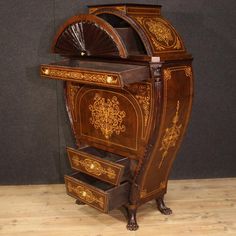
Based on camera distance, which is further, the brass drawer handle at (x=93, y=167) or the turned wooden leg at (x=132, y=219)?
the turned wooden leg at (x=132, y=219)

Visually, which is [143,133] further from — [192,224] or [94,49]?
[192,224]

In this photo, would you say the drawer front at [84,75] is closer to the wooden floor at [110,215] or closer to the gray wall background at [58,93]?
the gray wall background at [58,93]

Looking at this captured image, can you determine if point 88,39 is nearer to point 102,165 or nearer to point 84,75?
point 84,75

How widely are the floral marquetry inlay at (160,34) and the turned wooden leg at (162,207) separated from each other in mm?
1106

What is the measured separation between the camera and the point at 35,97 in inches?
113

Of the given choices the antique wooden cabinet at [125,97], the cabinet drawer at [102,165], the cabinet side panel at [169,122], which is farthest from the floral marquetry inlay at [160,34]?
the cabinet drawer at [102,165]

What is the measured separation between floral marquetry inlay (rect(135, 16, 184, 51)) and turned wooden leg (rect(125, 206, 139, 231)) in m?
1.06

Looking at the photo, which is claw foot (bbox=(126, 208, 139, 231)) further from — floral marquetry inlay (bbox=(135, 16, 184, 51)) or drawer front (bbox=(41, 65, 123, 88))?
floral marquetry inlay (bbox=(135, 16, 184, 51))

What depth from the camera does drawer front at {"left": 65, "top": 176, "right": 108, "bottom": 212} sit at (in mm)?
2180

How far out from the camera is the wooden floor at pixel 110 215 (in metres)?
2.35

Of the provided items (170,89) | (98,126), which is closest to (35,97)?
(98,126)

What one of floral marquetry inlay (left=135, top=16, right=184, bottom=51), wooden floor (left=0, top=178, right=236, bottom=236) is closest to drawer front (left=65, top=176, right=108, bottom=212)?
wooden floor (left=0, top=178, right=236, bottom=236)

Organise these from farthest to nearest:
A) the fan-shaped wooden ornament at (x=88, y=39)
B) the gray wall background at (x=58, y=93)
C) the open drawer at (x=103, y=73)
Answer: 1. the gray wall background at (x=58, y=93)
2. the fan-shaped wooden ornament at (x=88, y=39)
3. the open drawer at (x=103, y=73)

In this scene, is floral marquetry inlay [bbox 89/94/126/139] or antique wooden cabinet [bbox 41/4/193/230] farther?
floral marquetry inlay [bbox 89/94/126/139]
